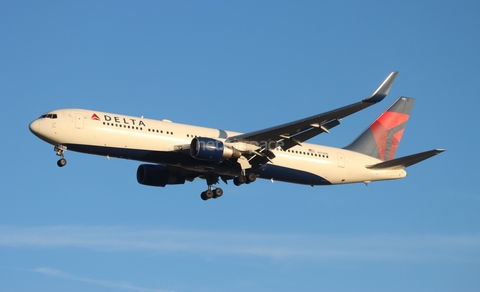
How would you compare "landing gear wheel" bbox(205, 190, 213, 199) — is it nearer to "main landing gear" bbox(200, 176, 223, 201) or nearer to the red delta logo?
"main landing gear" bbox(200, 176, 223, 201)

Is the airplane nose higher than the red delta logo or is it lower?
lower

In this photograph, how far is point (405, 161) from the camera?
54.2m

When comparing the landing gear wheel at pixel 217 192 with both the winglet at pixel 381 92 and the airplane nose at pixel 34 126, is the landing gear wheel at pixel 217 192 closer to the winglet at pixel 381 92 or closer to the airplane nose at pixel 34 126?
the airplane nose at pixel 34 126

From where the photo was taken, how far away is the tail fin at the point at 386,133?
5881 cm

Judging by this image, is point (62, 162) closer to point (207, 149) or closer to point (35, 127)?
point (35, 127)

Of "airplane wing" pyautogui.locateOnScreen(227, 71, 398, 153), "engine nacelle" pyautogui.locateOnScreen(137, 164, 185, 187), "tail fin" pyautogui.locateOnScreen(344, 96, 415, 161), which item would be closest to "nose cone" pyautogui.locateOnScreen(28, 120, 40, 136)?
"engine nacelle" pyautogui.locateOnScreen(137, 164, 185, 187)

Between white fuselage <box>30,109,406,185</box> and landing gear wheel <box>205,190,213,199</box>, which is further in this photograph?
landing gear wheel <box>205,190,213,199</box>

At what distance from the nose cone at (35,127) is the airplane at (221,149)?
0.19 ft

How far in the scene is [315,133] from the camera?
4981cm

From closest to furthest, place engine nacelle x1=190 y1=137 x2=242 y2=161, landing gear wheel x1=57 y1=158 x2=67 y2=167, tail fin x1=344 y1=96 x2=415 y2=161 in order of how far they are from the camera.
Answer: engine nacelle x1=190 y1=137 x2=242 y2=161 < landing gear wheel x1=57 y1=158 x2=67 y2=167 < tail fin x1=344 y1=96 x2=415 y2=161

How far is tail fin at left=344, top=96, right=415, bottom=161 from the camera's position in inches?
2315

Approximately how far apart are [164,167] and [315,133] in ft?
37.2

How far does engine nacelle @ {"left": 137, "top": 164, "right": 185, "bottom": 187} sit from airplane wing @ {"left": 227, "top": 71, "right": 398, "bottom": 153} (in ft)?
20.4

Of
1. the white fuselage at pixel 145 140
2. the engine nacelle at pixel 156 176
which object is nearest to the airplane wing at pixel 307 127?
the white fuselage at pixel 145 140
